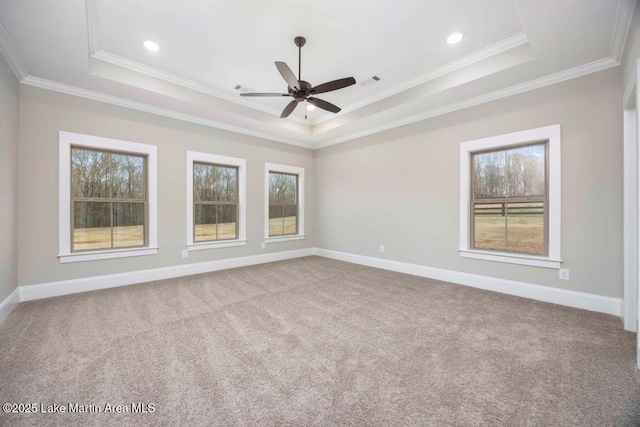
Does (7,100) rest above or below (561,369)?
above

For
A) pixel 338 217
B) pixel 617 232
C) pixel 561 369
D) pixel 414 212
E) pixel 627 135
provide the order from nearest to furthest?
pixel 561 369 → pixel 627 135 → pixel 617 232 → pixel 414 212 → pixel 338 217

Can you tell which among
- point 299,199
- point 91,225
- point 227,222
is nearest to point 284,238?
point 299,199

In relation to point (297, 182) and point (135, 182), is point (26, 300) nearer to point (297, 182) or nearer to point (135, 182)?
point (135, 182)

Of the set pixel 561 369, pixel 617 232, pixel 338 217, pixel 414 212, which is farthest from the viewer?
pixel 338 217

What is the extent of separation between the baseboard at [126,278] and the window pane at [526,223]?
14.2 feet

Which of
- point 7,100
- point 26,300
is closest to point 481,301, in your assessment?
point 26,300

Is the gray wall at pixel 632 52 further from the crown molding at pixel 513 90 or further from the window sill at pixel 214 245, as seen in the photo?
the window sill at pixel 214 245

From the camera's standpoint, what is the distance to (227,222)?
5.23 metres

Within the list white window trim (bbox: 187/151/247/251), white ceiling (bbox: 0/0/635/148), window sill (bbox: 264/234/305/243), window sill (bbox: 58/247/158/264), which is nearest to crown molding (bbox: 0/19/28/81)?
white ceiling (bbox: 0/0/635/148)

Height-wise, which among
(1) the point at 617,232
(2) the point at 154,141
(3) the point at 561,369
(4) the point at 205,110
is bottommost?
(3) the point at 561,369

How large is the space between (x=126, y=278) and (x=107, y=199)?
1.21 meters

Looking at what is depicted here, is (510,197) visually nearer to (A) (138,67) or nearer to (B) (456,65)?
(B) (456,65)

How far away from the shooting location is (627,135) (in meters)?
2.60

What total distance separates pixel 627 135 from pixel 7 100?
6.41m
